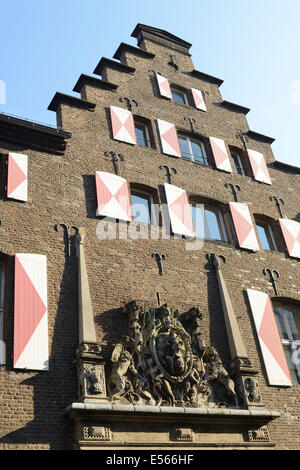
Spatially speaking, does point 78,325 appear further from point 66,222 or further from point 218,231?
point 218,231

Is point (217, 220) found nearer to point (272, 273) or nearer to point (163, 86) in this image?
point (272, 273)

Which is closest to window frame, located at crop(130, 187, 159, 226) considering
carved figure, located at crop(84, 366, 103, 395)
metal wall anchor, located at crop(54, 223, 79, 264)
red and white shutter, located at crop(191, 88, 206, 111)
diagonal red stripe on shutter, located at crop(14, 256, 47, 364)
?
metal wall anchor, located at crop(54, 223, 79, 264)

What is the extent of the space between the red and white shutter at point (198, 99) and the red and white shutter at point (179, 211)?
4.57 meters

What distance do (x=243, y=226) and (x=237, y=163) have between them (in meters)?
3.23

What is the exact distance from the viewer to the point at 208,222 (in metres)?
13.1

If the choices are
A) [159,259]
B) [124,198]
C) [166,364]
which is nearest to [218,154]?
[124,198]

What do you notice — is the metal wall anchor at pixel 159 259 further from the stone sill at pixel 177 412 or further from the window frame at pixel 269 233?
the window frame at pixel 269 233

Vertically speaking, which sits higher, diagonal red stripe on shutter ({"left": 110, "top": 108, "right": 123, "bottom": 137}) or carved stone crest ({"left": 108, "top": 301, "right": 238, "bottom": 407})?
diagonal red stripe on shutter ({"left": 110, "top": 108, "right": 123, "bottom": 137})

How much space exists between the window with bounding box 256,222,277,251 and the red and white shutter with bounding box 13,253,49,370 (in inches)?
271

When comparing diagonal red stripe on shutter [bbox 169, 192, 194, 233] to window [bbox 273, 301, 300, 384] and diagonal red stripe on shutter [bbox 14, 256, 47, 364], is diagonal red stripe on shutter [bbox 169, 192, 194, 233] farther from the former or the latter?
diagonal red stripe on shutter [bbox 14, 256, 47, 364]

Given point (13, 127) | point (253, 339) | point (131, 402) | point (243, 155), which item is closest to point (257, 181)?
point (243, 155)

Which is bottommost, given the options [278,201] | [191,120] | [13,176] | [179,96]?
[13,176]

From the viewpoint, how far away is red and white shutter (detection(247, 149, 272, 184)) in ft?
50.0

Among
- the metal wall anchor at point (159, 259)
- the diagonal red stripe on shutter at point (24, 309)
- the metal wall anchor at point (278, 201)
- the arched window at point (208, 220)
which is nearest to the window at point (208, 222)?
the arched window at point (208, 220)
